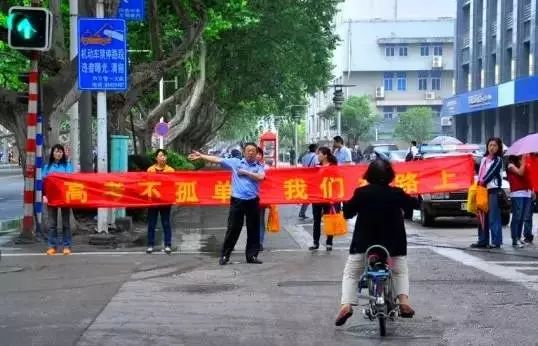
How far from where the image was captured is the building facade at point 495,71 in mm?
43713

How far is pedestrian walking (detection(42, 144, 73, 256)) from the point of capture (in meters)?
12.5

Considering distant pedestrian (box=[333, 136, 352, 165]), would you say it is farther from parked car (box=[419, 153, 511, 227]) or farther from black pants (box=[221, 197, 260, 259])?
black pants (box=[221, 197, 260, 259])

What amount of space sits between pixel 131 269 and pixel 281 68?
2065cm

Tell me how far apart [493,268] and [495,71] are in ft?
136

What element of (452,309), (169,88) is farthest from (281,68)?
(452,309)

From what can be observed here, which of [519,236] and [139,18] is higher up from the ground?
[139,18]

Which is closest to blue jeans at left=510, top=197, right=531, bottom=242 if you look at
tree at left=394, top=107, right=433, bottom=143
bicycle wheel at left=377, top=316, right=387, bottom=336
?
bicycle wheel at left=377, top=316, right=387, bottom=336

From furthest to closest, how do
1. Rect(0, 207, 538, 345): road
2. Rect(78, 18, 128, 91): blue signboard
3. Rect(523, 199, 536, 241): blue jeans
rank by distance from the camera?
Rect(78, 18, 128, 91): blue signboard, Rect(523, 199, 536, 241): blue jeans, Rect(0, 207, 538, 345): road

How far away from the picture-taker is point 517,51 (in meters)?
44.8

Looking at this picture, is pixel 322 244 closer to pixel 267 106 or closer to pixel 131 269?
pixel 131 269

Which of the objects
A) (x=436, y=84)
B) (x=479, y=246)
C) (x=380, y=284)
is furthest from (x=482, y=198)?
(x=436, y=84)

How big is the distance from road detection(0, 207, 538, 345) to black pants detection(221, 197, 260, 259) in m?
0.31

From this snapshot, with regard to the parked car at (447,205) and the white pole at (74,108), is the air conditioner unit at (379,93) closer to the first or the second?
the white pole at (74,108)

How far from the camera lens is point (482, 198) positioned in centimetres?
1271
